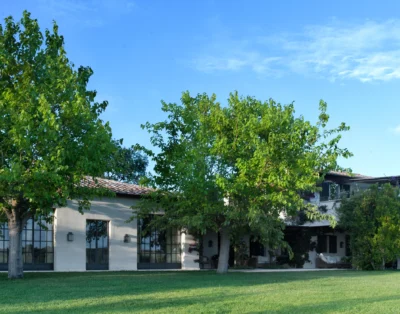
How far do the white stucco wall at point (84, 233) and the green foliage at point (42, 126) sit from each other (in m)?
4.67

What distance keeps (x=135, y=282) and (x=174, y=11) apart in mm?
8978

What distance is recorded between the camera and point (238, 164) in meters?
20.5

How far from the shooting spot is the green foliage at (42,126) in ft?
54.5

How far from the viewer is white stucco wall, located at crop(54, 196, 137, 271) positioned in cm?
2386

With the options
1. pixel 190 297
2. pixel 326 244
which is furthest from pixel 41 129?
pixel 326 244

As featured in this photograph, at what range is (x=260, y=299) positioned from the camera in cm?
1308

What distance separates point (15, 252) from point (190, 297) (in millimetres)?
7891

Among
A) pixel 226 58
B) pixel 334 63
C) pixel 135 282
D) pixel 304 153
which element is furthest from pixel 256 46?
pixel 135 282

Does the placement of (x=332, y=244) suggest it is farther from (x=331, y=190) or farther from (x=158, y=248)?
(x=158, y=248)

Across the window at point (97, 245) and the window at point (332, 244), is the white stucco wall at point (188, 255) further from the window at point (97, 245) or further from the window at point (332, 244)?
the window at point (332, 244)

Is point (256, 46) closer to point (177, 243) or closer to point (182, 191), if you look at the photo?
point (182, 191)

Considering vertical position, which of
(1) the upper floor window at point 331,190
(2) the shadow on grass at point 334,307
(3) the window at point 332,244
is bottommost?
(2) the shadow on grass at point 334,307

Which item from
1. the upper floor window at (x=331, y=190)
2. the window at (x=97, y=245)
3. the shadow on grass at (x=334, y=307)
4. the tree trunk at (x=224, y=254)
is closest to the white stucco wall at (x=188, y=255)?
the window at (x=97, y=245)

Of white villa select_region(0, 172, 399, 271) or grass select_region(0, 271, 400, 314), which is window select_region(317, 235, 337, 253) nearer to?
white villa select_region(0, 172, 399, 271)
